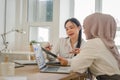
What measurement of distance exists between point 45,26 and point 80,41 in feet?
4.47

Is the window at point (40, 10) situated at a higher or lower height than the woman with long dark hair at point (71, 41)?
higher

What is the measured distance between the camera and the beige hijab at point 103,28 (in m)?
1.98

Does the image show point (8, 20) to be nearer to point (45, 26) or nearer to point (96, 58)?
point (45, 26)

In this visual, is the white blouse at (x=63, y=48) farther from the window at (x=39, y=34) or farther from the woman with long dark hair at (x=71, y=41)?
the window at (x=39, y=34)

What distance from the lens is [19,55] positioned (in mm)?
3898

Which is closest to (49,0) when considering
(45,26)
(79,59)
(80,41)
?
(45,26)

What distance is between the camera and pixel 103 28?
1.99 meters

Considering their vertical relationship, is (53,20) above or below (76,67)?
above

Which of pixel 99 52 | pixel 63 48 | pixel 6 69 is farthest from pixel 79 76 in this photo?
pixel 63 48

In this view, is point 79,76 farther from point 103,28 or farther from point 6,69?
point 6,69

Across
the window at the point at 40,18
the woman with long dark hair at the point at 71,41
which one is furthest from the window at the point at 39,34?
Answer: the woman with long dark hair at the point at 71,41

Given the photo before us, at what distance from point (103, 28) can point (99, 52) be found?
22 cm

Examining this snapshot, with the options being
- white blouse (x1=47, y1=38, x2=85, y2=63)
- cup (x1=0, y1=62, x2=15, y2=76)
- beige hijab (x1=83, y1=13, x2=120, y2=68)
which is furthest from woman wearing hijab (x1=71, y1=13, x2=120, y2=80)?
white blouse (x1=47, y1=38, x2=85, y2=63)

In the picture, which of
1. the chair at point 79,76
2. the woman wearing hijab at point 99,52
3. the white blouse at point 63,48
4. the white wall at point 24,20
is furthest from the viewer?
the white wall at point 24,20
